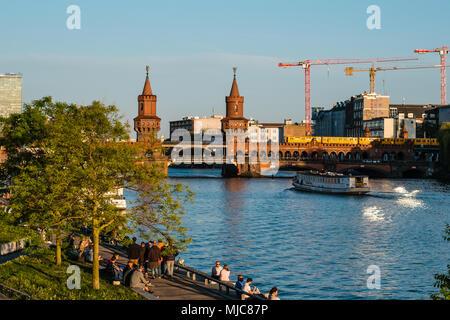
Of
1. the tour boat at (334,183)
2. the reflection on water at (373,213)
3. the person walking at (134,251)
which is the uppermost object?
the person walking at (134,251)

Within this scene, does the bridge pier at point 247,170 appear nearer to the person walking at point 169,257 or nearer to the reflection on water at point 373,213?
the reflection on water at point 373,213

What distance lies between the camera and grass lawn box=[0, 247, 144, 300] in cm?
2320

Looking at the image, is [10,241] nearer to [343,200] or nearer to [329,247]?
[329,247]

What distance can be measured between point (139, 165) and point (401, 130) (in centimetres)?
18034

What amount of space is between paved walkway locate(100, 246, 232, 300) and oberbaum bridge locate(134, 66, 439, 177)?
130 meters

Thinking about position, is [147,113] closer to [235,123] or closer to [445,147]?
[235,123]

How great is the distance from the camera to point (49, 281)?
2588cm

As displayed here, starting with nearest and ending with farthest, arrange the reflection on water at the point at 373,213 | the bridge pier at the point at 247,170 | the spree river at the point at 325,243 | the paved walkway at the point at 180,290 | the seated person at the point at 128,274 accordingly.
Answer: the paved walkway at the point at 180,290, the seated person at the point at 128,274, the spree river at the point at 325,243, the reflection on water at the point at 373,213, the bridge pier at the point at 247,170

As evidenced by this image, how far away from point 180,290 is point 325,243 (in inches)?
1150

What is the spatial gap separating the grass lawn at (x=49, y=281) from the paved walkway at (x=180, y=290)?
47.7 inches

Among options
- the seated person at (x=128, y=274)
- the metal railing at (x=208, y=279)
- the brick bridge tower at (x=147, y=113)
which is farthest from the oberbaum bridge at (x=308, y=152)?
the seated person at (x=128, y=274)

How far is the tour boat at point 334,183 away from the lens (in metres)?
103

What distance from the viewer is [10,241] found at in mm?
32375
